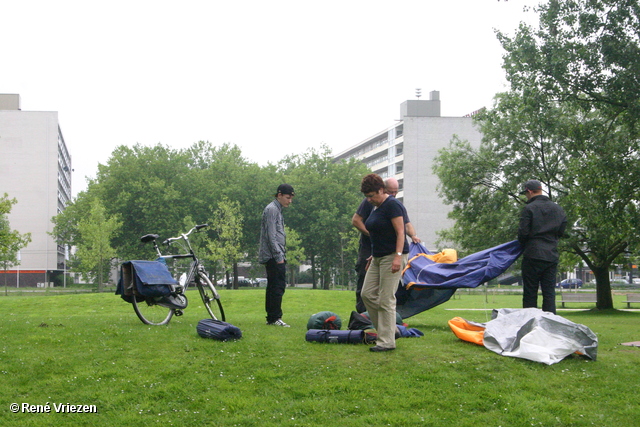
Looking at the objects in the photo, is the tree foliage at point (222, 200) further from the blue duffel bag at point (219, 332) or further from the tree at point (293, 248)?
the blue duffel bag at point (219, 332)

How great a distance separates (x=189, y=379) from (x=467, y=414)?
9.08 ft

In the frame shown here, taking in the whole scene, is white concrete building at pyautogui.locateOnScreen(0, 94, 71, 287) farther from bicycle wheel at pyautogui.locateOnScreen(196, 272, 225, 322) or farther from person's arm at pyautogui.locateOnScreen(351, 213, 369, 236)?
person's arm at pyautogui.locateOnScreen(351, 213, 369, 236)

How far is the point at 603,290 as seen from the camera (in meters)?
28.8

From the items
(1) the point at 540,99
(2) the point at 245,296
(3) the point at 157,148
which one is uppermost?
(3) the point at 157,148

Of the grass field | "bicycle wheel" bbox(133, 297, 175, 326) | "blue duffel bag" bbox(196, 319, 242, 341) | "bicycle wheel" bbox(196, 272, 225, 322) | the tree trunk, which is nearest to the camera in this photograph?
the grass field

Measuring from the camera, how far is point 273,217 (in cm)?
973

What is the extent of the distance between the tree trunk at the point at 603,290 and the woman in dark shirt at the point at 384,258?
2500cm

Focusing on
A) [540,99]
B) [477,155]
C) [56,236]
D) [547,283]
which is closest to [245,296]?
[477,155]

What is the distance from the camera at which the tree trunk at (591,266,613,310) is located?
28516 mm

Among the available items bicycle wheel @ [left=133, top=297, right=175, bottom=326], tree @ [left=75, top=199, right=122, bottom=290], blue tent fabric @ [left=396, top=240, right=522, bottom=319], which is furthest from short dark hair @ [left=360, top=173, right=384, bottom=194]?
tree @ [left=75, top=199, right=122, bottom=290]

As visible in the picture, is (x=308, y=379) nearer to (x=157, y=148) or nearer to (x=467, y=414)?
→ (x=467, y=414)

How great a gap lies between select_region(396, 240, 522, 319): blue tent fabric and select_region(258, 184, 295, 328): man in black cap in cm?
213

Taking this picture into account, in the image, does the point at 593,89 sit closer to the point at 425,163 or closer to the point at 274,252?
the point at 274,252

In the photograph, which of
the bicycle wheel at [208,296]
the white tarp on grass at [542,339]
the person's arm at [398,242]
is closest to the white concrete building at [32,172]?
the bicycle wheel at [208,296]
